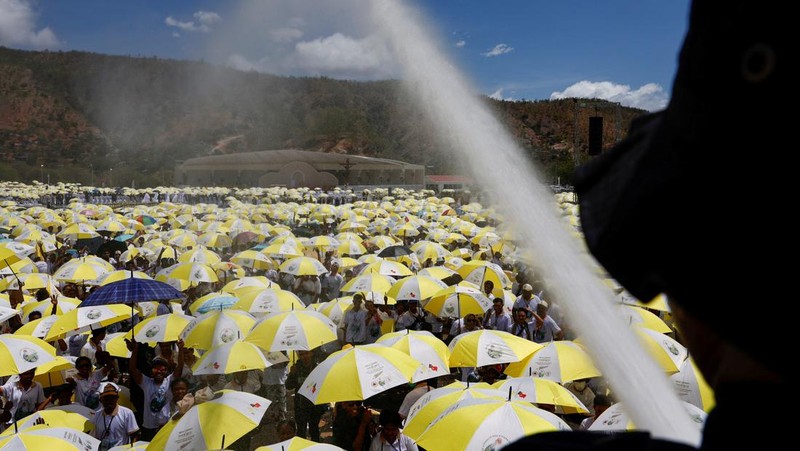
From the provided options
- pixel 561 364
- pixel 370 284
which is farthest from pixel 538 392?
pixel 370 284

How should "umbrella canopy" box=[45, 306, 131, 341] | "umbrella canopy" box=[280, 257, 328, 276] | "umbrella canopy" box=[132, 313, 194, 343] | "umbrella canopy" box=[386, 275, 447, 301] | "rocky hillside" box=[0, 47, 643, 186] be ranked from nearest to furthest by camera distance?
"umbrella canopy" box=[132, 313, 194, 343] < "umbrella canopy" box=[45, 306, 131, 341] < "umbrella canopy" box=[386, 275, 447, 301] < "umbrella canopy" box=[280, 257, 328, 276] < "rocky hillside" box=[0, 47, 643, 186]

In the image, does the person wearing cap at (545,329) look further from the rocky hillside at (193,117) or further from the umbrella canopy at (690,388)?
the rocky hillside at (193,117)

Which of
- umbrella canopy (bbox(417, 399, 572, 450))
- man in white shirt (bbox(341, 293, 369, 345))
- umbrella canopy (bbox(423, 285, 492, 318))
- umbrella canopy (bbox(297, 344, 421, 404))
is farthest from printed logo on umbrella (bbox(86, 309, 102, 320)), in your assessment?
umbrella canopy (bbox(417, 399, 572, 450))

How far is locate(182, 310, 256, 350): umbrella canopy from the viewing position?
26.2 feet

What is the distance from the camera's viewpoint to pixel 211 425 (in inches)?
211

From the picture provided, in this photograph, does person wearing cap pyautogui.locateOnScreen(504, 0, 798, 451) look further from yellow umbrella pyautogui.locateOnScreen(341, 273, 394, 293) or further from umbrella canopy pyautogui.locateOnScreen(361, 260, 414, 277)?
umbrella canopy pyautogui.locateOnScreen(361, 260, 414, 277)

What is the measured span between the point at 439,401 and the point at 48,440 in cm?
347

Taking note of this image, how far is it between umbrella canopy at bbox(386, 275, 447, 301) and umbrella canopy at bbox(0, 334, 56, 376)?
547cm

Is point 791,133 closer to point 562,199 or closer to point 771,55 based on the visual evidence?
point 771,55

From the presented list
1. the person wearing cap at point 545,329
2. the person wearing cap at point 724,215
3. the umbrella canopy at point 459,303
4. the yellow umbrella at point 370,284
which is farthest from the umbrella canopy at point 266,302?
the person wearing cap at point 724,215

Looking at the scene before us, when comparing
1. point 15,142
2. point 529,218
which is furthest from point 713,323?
point 15,142

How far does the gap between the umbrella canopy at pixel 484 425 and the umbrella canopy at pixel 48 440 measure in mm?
3039

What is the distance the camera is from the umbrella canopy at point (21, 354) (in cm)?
698

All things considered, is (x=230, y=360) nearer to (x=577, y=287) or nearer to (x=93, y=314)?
(x=93, y=314)
